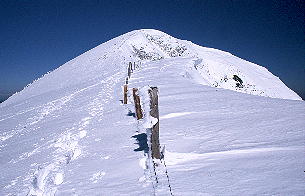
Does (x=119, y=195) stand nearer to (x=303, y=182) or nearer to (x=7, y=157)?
(x=303, y=182)

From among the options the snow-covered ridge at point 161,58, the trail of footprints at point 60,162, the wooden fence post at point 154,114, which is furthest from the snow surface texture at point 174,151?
the snow-covered ridge at point 161,58

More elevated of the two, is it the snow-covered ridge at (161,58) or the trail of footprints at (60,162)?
the snow-covered ridge at (161,58)

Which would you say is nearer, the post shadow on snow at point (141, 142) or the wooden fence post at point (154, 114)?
the wooden fence post at point (154, 114)

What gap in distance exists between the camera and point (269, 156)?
411cm

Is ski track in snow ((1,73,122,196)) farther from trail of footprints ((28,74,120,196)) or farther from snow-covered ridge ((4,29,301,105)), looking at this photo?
snow-covered ridge ((4,29,301,105))

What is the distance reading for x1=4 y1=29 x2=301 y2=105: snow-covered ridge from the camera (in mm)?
26716

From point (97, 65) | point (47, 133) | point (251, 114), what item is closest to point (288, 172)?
point (251, 114)

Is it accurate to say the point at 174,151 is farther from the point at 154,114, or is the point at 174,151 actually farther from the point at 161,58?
the point at 161,58

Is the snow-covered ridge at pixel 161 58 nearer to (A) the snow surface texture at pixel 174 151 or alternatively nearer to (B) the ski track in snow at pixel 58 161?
(A) the snow surface texture at pixel 174 151

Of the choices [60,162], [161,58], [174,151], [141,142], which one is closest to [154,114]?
[174,151]

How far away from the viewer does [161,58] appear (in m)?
37.6

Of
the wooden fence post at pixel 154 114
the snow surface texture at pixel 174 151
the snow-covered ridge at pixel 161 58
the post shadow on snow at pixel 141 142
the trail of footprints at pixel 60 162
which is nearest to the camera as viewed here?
the snow surface texture at pixel 174 151

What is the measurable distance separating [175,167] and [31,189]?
234 centimetres

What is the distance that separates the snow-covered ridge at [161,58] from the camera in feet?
87.6
